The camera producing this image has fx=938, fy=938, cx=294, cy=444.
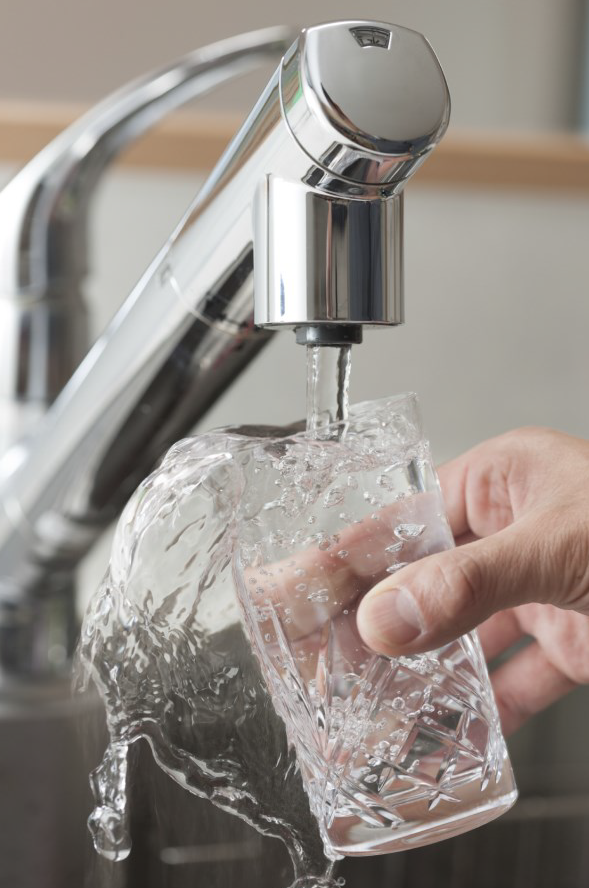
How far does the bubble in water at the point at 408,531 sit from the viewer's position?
0.29m

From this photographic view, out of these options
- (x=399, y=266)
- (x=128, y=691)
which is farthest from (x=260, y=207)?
(x=128, y=691)

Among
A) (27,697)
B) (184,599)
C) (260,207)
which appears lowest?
(27,697)

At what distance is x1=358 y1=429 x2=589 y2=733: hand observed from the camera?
0.92ft

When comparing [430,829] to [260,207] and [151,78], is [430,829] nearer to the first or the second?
[260,207]

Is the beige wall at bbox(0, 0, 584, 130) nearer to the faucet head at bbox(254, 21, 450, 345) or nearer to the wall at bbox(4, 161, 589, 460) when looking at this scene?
the wall at bbox(4, 161, 589, 460)

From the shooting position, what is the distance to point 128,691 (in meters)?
0.29

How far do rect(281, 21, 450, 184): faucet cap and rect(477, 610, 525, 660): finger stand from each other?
0.34 metres

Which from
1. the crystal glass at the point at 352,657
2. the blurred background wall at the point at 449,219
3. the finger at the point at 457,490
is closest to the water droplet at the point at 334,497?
the crystal glass at the point at 352,657

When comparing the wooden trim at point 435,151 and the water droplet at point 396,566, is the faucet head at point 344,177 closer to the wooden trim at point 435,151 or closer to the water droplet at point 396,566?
the water droplet at point 396,566

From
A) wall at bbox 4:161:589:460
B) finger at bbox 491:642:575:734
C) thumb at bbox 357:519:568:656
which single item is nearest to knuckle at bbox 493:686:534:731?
finger at bbox 491:642:575:734

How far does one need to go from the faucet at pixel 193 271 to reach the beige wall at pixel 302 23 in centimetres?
33

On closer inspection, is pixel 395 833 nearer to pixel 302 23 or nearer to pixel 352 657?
pixel 352 657

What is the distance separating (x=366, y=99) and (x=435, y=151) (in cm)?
54

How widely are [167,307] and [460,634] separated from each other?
16 cm
